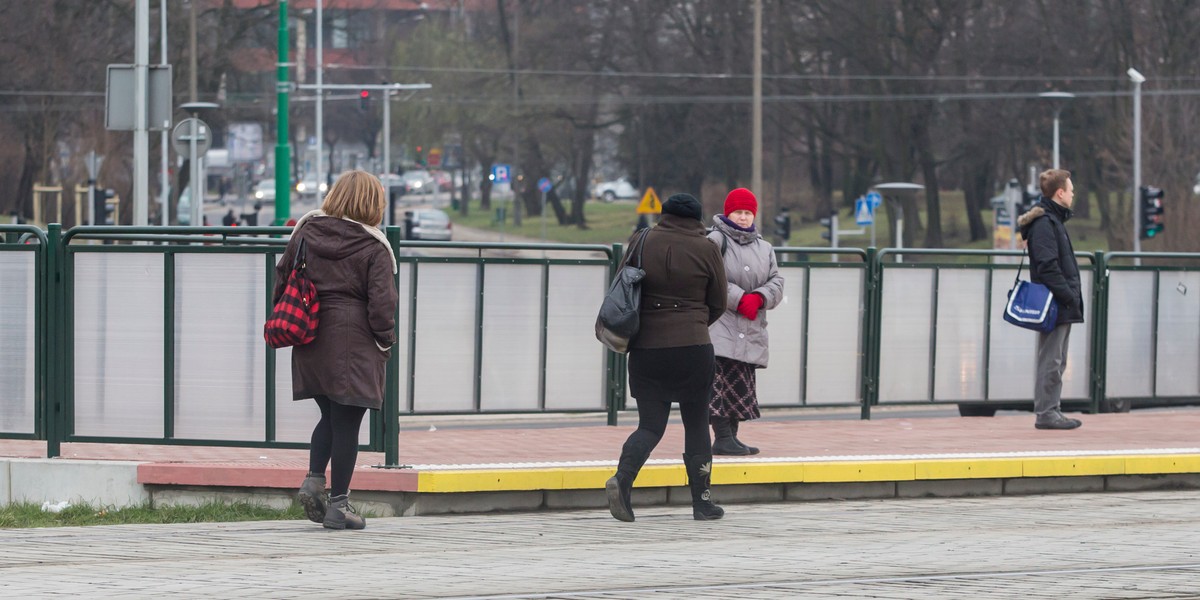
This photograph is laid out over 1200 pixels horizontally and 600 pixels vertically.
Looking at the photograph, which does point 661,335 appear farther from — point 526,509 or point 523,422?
point 523,422

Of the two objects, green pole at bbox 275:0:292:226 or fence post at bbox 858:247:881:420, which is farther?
green pole at bbox 275:0:292:226

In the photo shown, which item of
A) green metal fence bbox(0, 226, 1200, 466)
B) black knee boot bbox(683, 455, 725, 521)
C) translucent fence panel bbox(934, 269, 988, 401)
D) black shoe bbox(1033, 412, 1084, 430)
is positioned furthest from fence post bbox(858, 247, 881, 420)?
black knee boot bbox(683, 455, 725, 521)

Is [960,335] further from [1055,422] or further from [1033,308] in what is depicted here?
[1033,308]

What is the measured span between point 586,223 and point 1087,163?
23188 mm

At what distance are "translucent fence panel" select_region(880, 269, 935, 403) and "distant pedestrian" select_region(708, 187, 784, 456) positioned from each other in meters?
3.06

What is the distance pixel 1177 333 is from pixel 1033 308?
2.74m

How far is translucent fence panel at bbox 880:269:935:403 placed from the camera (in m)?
12.3

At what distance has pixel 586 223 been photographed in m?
68.4

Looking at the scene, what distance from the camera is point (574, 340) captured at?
445 inches

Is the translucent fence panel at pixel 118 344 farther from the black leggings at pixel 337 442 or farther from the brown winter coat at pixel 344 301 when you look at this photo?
the brown winter coat at pixel 344 301

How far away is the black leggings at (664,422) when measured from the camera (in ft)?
26.0

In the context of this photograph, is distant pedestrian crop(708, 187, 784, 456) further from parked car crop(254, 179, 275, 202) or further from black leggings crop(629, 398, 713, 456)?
parked car crop(254, 179, 275, 202)

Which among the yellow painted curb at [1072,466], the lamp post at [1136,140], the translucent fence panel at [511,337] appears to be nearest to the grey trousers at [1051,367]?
the yellow painted curb at [1072,466]

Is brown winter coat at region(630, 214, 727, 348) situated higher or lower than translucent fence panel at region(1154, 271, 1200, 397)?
higher
